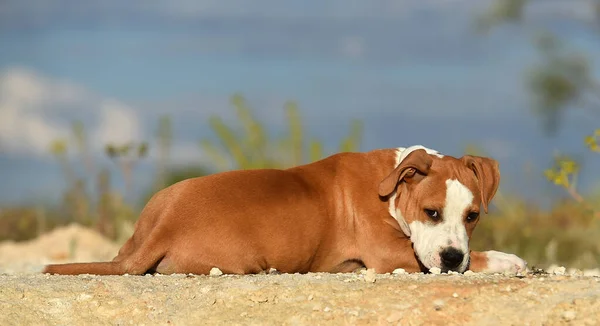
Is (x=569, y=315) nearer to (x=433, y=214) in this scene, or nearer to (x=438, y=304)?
(x=438, y=304)

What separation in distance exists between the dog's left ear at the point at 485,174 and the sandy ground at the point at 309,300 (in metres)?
0.89

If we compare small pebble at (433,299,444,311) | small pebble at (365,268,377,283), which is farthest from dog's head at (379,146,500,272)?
small pebble at (433,299,444,311)

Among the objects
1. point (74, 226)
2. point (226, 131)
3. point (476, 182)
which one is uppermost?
point (476, 182)

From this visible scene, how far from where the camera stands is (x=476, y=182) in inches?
276

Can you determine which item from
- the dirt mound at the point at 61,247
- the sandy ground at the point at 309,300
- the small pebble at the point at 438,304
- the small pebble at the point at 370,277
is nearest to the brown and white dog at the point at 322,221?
the sandy ground at the point at 309,300

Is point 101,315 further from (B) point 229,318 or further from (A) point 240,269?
(A) point 240,269

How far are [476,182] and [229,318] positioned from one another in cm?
241

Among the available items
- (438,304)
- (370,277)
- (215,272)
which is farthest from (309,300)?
(215,272)

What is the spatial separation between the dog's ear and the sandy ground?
0.88 metres

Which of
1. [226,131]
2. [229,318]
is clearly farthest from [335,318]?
[226,131]

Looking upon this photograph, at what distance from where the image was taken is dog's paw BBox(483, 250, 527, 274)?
6797 millimetres

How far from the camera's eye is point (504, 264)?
6.85m

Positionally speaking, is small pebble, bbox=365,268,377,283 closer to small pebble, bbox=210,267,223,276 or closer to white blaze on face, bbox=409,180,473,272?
white blaze on face, bbox=409,180,473,272

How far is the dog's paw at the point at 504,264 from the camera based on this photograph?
680 cm
